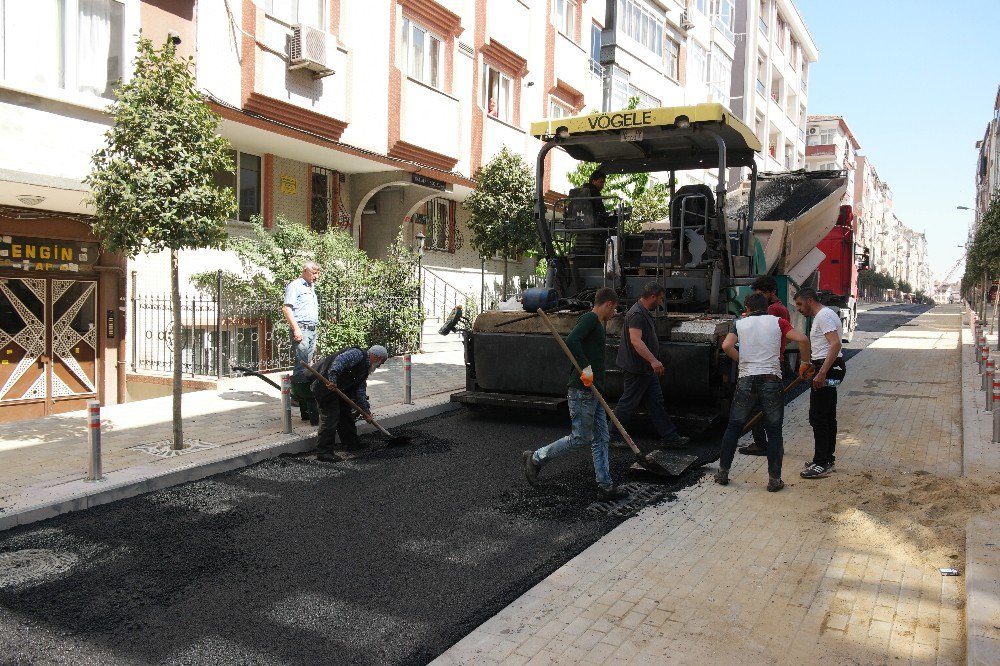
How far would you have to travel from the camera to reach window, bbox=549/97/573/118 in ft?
68.5

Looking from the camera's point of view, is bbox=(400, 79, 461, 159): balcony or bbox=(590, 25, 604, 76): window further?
bbox=(590, 25, 604, 76): window

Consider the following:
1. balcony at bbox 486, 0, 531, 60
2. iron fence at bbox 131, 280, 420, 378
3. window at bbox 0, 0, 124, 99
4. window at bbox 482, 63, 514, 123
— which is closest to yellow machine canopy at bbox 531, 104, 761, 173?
window at bbox 0, 0, 124, 99

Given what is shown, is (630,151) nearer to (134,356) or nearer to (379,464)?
(379,464)

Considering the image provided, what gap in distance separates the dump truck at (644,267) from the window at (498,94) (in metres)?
9.40

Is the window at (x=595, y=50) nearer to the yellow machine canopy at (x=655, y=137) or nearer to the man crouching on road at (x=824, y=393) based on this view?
the yellow machine canopy at (x=655, y=137)

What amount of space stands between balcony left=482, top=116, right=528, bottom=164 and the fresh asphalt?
12109mm

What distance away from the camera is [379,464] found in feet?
22.8

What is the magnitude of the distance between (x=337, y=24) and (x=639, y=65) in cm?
1586

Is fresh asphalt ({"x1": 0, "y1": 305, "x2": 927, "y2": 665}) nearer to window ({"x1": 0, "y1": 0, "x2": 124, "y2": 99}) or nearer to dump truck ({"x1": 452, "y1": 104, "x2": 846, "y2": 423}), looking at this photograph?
dump truck ({"x1": 452, "y1": 104, "x2": 846, "y2": 423})

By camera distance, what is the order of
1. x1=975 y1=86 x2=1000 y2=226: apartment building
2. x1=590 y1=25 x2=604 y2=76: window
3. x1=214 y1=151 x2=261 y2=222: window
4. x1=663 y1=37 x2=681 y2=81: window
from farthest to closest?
1. x1=975 y1=86 x2=1000 y2=226: apartment building
2. x1=663 y1=37 x2=681 y2=81: window
3. x1=590 y1=25 x2=604 y2=76: window
4. x1=214 y1=151 x2=261 y2=222: window

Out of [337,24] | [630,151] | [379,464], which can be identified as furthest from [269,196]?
[379,464]

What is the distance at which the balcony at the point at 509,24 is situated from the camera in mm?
17938

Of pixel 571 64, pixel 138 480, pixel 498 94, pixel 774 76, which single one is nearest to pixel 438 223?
pixel 498 94

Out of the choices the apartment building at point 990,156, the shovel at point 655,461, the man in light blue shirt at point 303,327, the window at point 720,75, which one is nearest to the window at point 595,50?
the window at point 720,75
